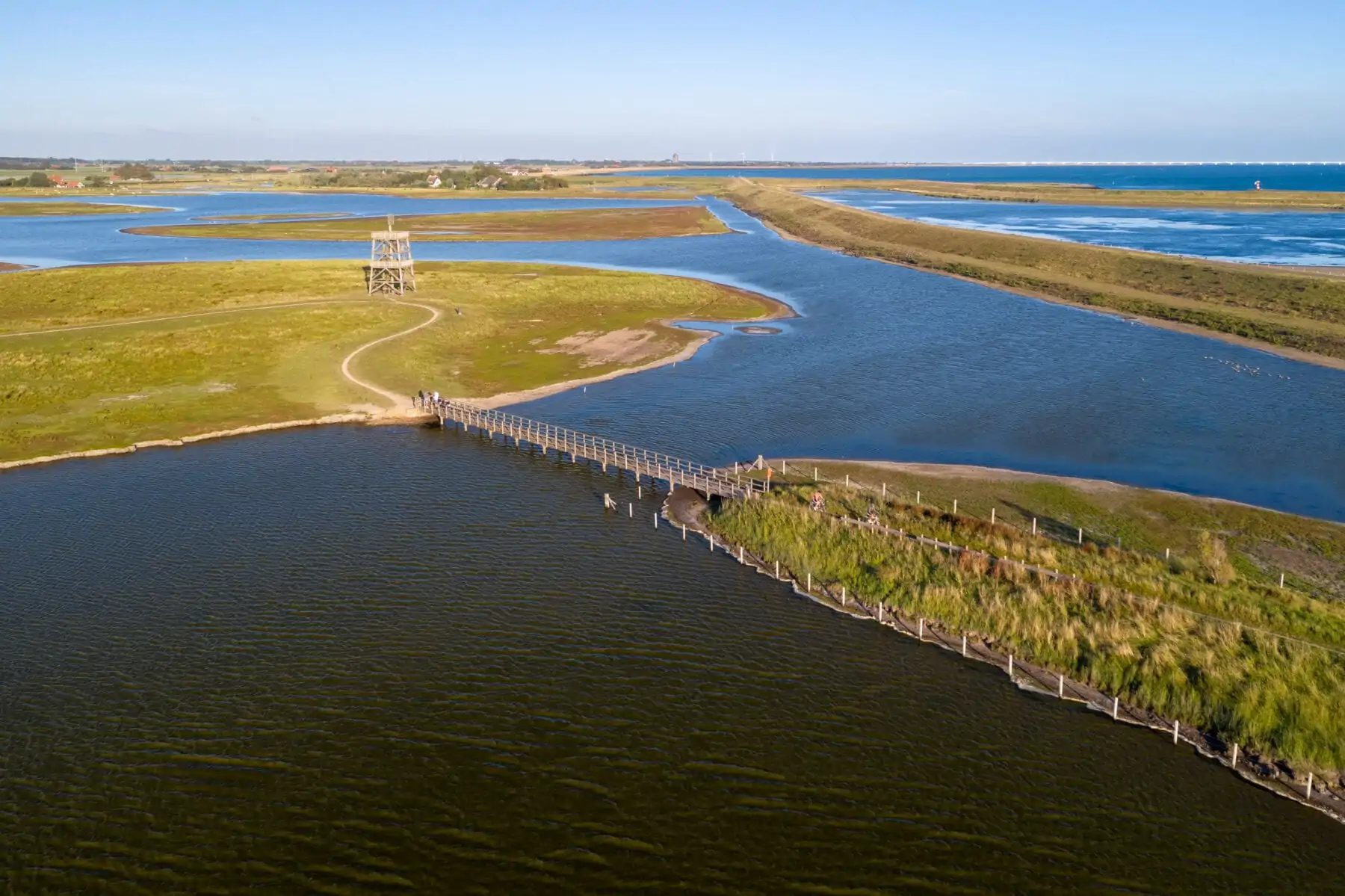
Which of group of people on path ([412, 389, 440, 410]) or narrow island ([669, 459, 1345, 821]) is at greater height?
group of people on path ([412, 389, 440, 410])

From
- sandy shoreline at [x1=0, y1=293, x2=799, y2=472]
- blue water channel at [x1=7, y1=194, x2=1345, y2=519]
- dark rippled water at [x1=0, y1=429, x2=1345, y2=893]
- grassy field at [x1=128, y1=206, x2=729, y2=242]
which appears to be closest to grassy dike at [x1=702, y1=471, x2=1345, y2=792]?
dark rippled water at [x1=0, y1=429, x2=1345, y2=893]

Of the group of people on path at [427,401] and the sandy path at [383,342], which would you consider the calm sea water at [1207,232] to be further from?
the group of people on path at [427,401]

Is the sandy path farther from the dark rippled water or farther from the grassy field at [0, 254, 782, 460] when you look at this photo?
the dark rippled water

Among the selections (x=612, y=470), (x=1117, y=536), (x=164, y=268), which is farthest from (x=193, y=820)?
(x=164, y=268)

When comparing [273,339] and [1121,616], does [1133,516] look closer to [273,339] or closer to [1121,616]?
[1121,616]

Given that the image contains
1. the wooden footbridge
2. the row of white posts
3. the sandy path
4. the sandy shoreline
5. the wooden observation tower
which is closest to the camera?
the row of white posts

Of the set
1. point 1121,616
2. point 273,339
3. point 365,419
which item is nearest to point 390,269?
point 273,339

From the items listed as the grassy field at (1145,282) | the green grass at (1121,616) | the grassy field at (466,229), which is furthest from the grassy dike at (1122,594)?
the grassy field at (466,229)
